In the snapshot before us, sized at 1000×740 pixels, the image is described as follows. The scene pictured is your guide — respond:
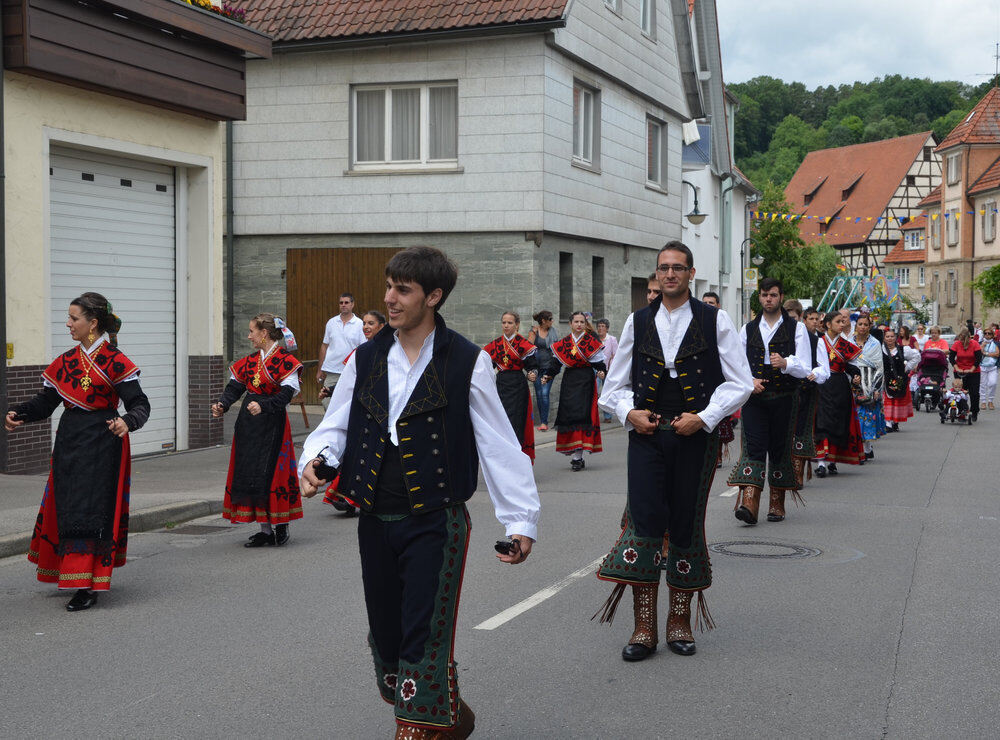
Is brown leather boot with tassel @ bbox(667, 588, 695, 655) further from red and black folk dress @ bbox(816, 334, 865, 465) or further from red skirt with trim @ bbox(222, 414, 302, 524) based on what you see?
red and black folk dress @ bbox(816, 334, 865, 465)

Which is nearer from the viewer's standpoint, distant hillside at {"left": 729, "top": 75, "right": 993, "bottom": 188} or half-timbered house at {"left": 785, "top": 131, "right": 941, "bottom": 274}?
half-timbered house at {"left": 785, "top": 131, "right": 941, "bottom": 274}

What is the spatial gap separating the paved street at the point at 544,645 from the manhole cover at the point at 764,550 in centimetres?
4

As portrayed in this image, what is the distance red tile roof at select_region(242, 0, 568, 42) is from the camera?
20047 mm

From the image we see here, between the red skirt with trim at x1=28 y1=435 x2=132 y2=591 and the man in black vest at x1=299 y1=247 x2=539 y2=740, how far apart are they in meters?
3.52

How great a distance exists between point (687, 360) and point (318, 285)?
16.0 m

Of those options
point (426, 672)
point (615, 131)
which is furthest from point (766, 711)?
point (615, 131)

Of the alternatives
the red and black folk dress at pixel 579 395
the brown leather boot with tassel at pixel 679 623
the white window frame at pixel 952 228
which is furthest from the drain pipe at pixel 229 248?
the white window frame at pixel 952 228

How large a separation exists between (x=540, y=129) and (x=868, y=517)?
11.4 meters

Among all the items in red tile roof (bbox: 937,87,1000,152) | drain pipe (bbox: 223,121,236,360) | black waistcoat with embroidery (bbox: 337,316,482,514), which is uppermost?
red tile roof (bbox: 937,87,1000,152)

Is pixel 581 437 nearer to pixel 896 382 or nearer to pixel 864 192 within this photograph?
pixel 896 382

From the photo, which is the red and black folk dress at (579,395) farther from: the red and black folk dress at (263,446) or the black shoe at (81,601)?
the black shoe at (81,601)

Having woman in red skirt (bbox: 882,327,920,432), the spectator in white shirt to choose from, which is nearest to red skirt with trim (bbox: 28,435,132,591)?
the spectator in white shirt

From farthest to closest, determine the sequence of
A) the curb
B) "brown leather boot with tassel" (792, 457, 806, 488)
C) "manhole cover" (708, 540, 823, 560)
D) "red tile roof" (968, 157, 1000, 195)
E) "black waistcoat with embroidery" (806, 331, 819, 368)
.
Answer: "red tile roof" (968, 157, 1000, 195), "black waistcoat with embroidery" (806, 331, 819, 368), "brown leather boot with tassel" (792, 457, 806, 488), the curb, "manhole cover" (708, 540, 823, 560)

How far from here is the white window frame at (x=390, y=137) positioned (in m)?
21.0
